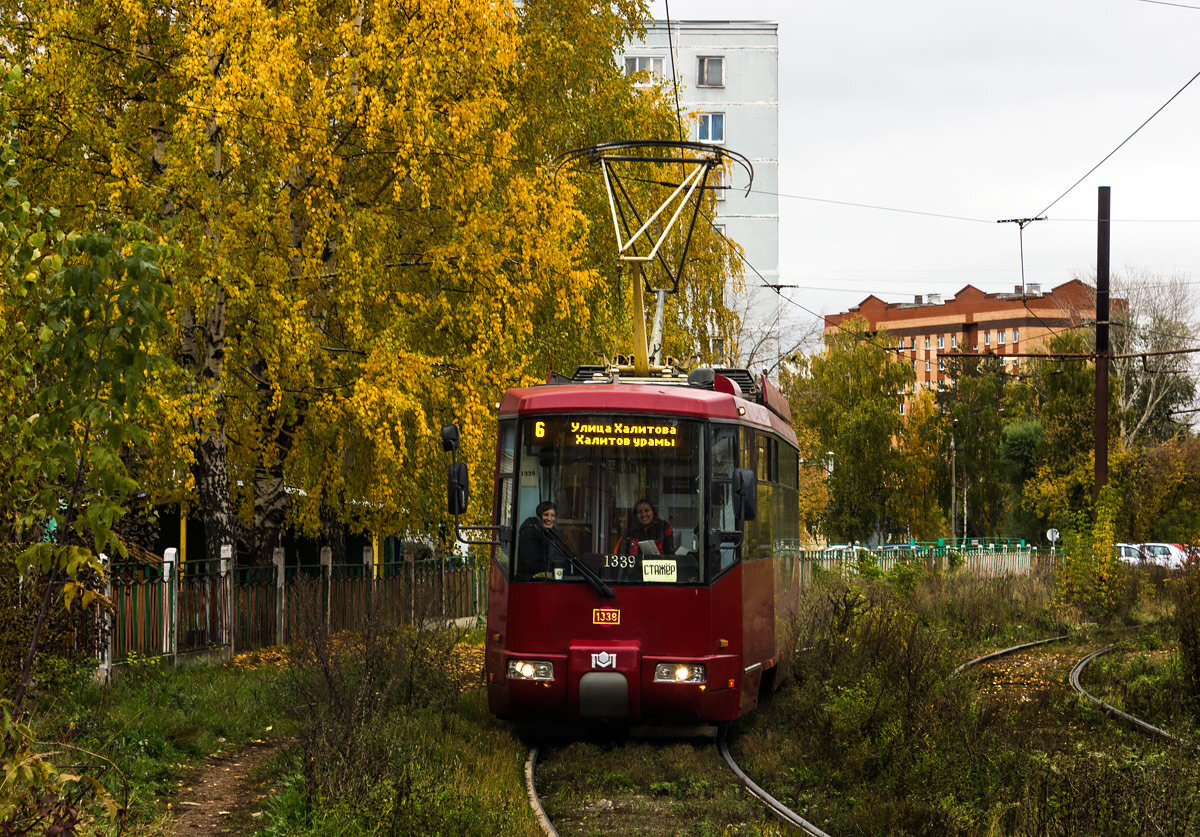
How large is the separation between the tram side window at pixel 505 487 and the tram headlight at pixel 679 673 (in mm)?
1550

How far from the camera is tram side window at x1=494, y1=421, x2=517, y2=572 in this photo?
12.5 meters

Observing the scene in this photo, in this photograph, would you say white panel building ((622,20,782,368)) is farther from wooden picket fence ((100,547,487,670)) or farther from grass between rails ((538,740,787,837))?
grass between rails ((538,740,787,837))

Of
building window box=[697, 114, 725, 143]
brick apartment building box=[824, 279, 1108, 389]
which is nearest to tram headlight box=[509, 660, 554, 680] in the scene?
building window box=[697, 114, 725, 143]

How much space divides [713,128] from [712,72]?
8.22 feet

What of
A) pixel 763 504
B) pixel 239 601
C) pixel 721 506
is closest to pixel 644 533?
pixel 721 506

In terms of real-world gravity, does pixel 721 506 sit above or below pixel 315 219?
below

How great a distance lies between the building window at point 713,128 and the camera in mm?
65500

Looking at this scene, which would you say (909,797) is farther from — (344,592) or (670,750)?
(344,592)

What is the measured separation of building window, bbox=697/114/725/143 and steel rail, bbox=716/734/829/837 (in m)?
55.8

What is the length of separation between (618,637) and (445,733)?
172 centimetres

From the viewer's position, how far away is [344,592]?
876 inches

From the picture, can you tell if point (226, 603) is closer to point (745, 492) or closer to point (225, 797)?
point (225, 797)

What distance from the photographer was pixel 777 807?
380 inches

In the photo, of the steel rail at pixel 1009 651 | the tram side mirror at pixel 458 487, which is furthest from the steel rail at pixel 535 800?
the steel rail at pixel 1009 651
